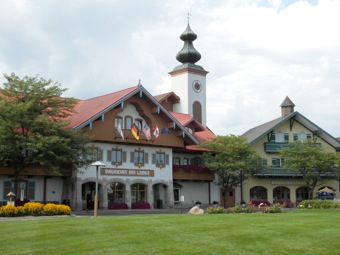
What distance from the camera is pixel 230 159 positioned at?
46938 mm

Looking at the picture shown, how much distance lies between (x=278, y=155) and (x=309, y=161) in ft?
17.4

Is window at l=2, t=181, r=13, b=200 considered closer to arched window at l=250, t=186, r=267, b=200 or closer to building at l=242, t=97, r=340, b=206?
building at l=242, t=97, r=340, b=206

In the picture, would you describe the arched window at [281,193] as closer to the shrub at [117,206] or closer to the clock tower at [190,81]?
the clock tower at [190,81]

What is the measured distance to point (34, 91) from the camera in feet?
114

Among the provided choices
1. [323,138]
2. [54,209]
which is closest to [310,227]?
[54,209]

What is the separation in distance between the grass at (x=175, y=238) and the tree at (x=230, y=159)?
93.6 ft

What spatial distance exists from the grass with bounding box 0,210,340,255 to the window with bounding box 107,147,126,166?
78.7 feet

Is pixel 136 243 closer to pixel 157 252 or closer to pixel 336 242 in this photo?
pixel 157 252

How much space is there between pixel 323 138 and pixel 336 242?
151 feet

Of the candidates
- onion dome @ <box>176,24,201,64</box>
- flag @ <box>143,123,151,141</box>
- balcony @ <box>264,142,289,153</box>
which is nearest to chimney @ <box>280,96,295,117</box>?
balcony @ <box>264,142,289,153</box>

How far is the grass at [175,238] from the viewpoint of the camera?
43.1ft

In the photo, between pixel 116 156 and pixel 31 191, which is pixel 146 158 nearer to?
pixel 116 156

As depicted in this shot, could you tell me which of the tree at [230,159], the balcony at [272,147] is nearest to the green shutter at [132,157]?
the tree at [230,159]

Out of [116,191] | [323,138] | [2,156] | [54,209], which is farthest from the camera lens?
[323,138]
